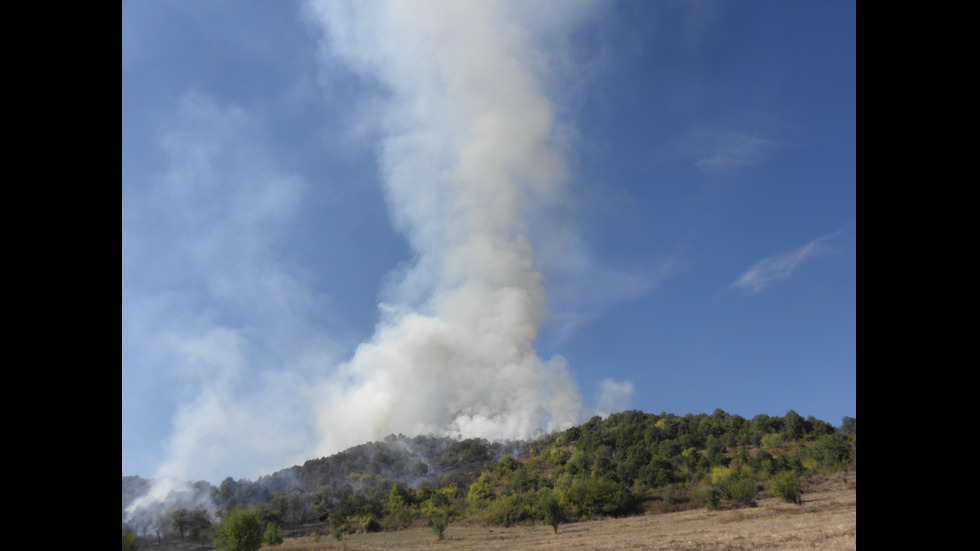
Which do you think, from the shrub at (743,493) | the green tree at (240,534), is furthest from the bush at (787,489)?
the green tree at (240,534)

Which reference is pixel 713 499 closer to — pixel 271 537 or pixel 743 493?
pixel 743 493

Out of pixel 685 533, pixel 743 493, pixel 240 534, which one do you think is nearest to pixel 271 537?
pixel 240 534

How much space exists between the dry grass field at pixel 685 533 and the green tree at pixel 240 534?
5842mm

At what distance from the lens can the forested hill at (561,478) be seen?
56219 mm

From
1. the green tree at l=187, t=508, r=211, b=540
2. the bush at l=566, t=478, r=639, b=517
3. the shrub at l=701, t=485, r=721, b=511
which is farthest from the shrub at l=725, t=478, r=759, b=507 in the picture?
the green tree at l=187, t=508, r=211, b=540

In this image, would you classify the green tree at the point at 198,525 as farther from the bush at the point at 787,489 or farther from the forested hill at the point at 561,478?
the bush at the point at 787,489

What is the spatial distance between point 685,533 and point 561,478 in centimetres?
3305

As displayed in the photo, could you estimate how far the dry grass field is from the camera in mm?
28938

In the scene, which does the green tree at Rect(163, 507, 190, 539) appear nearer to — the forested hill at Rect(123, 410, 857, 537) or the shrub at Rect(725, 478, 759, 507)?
the forested hill at Rect(123, 410, 857, 537)
